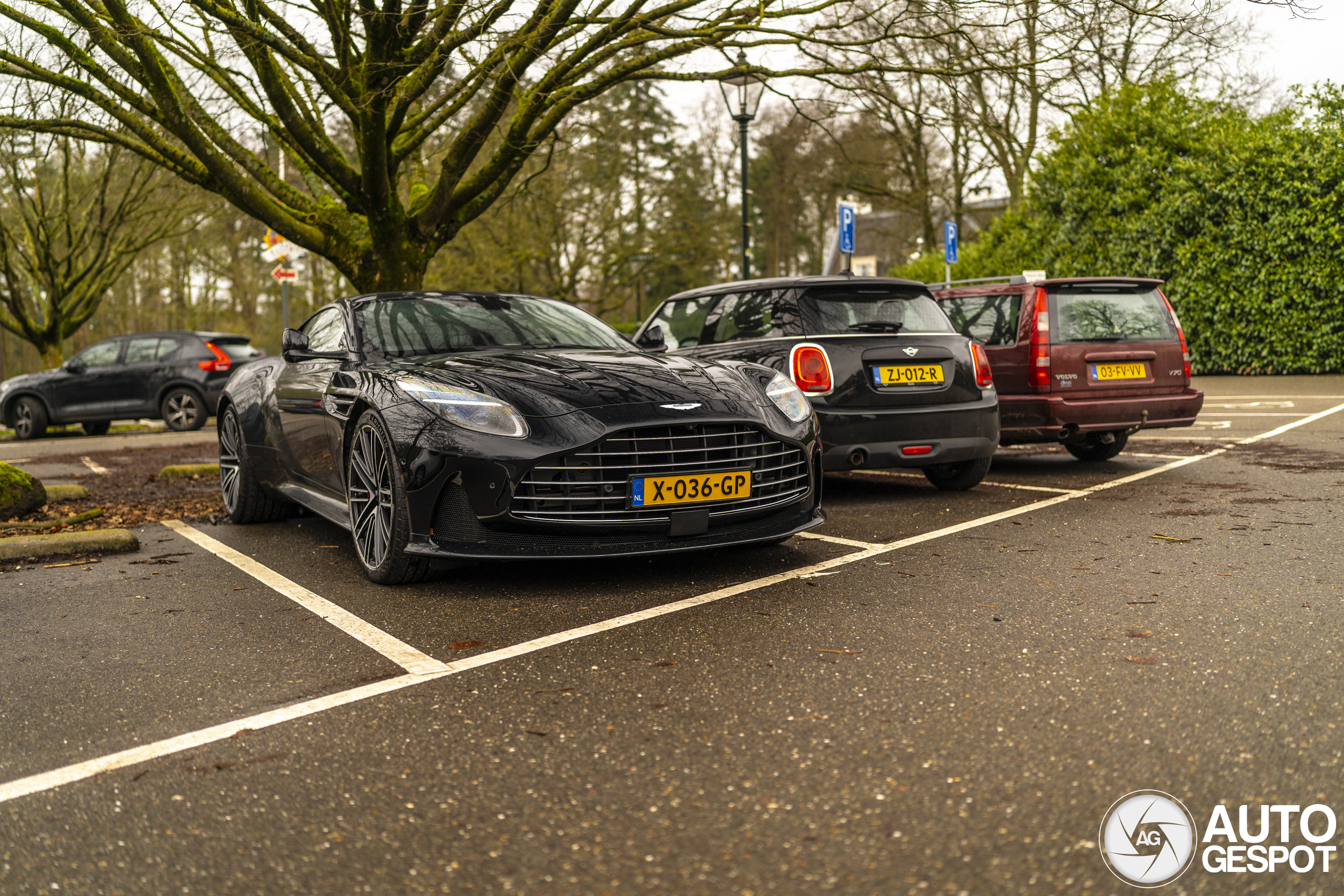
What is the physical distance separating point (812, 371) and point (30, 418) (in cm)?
1544

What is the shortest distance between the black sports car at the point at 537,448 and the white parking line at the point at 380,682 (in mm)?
247

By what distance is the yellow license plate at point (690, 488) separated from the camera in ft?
15.2

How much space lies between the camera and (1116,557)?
17.1 ft

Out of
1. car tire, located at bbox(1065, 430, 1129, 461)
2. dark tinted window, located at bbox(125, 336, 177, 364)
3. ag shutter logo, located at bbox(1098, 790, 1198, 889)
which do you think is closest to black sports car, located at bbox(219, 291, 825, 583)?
ag shutter logo, located at bbox(1098, 790, 1198, 889)

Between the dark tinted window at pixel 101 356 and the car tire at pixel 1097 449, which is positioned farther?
the dark tinted window at pixel 101 356

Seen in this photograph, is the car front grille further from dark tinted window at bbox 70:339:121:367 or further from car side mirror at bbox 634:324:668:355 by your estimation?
dark tinted window at bbox 70:339:121:367

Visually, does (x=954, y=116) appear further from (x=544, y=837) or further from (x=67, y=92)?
(x=544, y=837)

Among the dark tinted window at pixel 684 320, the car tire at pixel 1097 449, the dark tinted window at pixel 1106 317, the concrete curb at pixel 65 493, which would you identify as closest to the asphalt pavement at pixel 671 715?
the concrete curb at pixel 65 493

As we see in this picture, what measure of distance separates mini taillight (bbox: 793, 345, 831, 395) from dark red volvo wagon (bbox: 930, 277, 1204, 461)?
208 centimetres

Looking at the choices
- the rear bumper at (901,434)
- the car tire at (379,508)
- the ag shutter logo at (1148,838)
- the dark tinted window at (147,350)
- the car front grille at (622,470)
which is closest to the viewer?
the ag shutter logo at (1148,838)

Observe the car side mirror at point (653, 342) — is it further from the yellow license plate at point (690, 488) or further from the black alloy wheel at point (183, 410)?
the black alloy wheel at point (183, 410)

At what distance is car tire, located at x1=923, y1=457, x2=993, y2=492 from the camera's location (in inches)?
298

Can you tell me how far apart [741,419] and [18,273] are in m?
27.1

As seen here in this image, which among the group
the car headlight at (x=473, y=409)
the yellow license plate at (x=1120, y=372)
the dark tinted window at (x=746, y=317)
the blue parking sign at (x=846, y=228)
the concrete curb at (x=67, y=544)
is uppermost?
the blue parking sign at (x=846, y=228)
